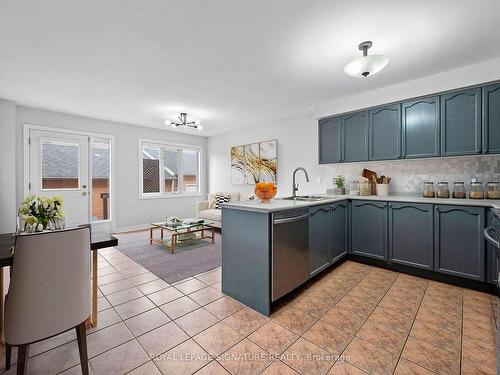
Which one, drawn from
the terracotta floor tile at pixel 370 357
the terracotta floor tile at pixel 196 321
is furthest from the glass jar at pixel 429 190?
the terracotta floor tile at pixel 196 321

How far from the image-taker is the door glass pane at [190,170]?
254 inches

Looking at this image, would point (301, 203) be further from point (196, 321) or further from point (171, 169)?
point (171, 169)

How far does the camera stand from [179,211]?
6.26m

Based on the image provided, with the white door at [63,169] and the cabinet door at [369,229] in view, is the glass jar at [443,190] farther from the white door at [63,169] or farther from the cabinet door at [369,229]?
the white door at [63,169]

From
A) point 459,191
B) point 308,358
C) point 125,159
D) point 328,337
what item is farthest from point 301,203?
point 125,159

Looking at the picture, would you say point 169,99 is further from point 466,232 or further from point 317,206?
point 466,232

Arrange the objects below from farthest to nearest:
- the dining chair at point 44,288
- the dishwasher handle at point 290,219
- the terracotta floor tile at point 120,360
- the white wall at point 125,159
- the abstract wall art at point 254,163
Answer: the abstract wall art at point 254,163 < the white wall at point 125,159 < the dishwasher handle at point 290,219 < the terracotta floor tile at point 120,360 < the dining chair at point 44,288

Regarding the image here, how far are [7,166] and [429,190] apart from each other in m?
6.31

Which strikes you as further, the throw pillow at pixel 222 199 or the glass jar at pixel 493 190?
the throw pillow at pixel 222 199

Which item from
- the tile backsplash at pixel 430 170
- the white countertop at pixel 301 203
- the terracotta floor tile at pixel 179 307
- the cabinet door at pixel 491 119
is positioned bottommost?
the terracotta floor tile at pixel 179 307

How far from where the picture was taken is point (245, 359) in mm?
1493

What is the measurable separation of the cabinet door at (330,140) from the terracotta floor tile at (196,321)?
285cm

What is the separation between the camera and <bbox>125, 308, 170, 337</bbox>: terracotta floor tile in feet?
5.91

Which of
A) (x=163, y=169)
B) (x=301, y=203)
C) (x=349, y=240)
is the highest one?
(x=163, y=169)
